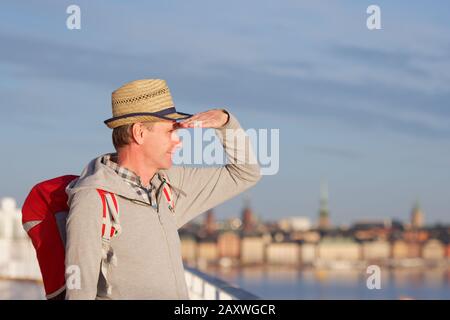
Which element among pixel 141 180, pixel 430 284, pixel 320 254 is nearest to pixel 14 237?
pixel 141 180

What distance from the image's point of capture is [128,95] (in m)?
3.06

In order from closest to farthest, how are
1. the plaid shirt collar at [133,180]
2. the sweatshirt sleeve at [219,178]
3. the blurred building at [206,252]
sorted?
1. the plaid shirt collar at [133,180]
2. the sweatshirt sleeve at [219,178]
3. the blurred building at [206,252]

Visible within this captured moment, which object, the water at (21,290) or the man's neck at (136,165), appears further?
the water at (21,290)

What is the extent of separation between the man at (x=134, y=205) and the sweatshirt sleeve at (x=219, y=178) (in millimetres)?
36

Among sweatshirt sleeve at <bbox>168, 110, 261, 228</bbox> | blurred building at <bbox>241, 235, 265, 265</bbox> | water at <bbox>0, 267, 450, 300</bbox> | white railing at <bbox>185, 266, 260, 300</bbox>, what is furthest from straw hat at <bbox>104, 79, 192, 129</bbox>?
blurred building at <bbox>241, 235, 265, 265</bbox>

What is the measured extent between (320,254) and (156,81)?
650 ft

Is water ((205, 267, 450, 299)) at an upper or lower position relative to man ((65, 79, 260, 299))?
lower

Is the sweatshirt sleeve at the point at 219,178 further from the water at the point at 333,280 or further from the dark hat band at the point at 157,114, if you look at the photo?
the water at the point at 333,280

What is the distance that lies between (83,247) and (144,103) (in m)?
0.46

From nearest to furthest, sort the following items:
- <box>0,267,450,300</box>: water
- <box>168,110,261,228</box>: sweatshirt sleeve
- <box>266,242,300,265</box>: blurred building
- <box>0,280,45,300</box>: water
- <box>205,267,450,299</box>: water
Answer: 1. <box>168,110,261,228</box>: sweatshirt sleeve
2. <box>0,280,45,300</box>: water
3. <box>0,267,450,300</box>: water
4. <box>205,267,450,299</box>: water
5. <box>266,242,300,265</box>: blurred building

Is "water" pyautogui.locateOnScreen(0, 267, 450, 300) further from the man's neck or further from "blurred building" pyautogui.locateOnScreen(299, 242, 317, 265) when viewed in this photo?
the man's neck

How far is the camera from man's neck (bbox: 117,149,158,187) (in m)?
3.06

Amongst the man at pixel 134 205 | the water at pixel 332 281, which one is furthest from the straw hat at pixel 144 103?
the water at pixel 332 281

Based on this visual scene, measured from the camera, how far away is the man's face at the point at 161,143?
10.0 ft
